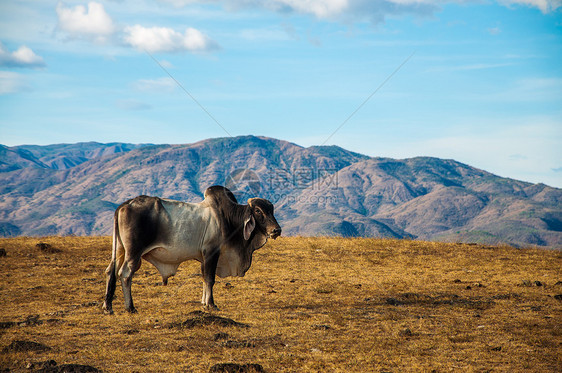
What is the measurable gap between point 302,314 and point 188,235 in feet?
12.5

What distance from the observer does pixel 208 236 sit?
15250mm

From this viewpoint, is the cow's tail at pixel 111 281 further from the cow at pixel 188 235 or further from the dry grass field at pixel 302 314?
the dry grass field at pixel 302 314

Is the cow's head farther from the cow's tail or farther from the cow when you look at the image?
the cow's tail

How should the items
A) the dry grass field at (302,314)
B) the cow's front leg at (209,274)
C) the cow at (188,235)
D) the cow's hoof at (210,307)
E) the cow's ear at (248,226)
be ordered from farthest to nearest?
the cow's ear at (248,226)
the cow's front leg at (209,274)
the cow's hoof at (210,307)
the cow at (188,235)
the dry grass field at (302,314)

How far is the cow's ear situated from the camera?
1554 cm

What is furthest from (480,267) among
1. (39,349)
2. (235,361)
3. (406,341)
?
(39,349)

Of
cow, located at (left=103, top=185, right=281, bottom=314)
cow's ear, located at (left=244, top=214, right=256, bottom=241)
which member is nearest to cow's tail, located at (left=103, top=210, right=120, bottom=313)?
cow, located at (left=103, top=185, right=281, bottom=314)

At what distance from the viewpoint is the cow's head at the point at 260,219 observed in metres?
15.6

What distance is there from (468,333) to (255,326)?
508cm

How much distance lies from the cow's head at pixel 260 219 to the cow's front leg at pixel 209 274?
1.06 meters

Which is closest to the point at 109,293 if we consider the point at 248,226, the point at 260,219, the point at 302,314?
the point at 248,226

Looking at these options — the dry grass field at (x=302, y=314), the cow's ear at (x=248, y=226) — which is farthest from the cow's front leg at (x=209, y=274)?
the cow's ear at (x=248, y=226)

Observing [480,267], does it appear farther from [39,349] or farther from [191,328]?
[39,349]

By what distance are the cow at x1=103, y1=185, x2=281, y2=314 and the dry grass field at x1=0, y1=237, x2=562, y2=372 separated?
43.5 inches
